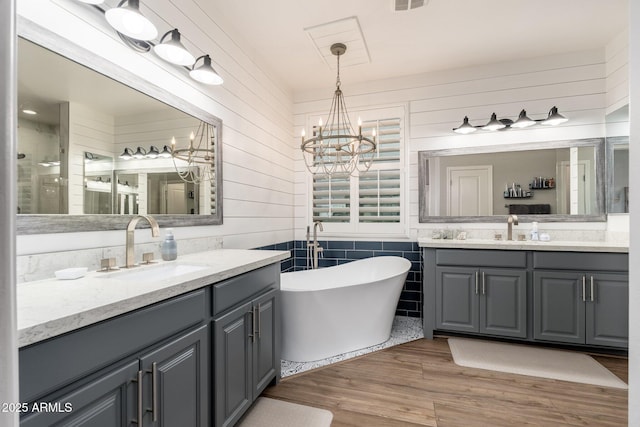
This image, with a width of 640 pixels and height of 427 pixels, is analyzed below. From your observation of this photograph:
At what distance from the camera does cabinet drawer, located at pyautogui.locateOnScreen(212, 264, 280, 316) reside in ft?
4.66

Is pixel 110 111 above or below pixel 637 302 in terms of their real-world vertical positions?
above

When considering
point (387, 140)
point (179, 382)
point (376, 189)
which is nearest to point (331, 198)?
point (376, 189)

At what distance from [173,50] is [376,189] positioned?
96.1 inches

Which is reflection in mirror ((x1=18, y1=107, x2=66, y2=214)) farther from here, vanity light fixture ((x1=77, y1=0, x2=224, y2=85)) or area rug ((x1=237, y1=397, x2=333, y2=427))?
area rug ((x1=237, y1=397, x2=333, y2=427))

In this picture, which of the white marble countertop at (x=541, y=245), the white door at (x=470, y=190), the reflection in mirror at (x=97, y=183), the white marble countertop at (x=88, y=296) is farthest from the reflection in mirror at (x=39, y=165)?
the white door at (x=470, y=190)

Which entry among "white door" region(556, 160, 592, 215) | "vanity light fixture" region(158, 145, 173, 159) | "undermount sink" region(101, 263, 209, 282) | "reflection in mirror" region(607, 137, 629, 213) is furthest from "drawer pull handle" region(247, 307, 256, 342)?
"reflection in mirror" region(607, 137, 629, 213)

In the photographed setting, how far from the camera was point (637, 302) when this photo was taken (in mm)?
638

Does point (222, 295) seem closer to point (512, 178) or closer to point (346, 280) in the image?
point (346, 280)

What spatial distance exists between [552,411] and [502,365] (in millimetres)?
528

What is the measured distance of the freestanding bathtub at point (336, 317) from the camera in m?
2.30

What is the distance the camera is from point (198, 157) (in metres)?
2.17

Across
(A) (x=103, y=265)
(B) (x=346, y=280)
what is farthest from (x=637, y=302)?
(B) (x=346, y=280)

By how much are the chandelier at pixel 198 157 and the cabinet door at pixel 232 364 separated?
1033 millimetres

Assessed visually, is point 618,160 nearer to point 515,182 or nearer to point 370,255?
point 515,182
